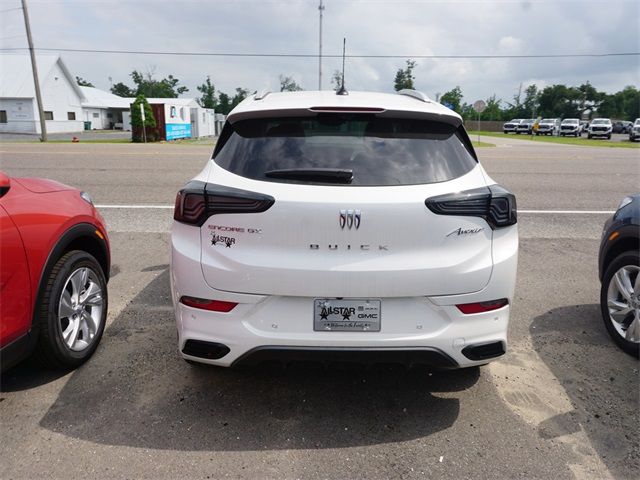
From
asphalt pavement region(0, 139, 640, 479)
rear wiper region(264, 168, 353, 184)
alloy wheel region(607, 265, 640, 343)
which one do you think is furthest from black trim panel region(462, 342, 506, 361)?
alloy wheel region(607, 265, 640, 343)

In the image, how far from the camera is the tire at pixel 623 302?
369 centimetres

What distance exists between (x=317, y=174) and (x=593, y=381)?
7.76 ft

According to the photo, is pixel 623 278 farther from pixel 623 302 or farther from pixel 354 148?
pixel 354 148

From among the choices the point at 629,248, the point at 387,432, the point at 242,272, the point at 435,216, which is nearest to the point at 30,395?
the point at 242,272

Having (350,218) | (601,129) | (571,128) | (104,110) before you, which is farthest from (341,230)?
(104,110)

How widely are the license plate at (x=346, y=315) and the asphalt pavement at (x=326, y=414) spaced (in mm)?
641

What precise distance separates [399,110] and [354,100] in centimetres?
37

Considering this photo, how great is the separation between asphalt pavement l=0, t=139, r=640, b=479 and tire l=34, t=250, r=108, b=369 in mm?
167

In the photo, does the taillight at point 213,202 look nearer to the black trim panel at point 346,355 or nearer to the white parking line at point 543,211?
the black trim panel at point 346,355

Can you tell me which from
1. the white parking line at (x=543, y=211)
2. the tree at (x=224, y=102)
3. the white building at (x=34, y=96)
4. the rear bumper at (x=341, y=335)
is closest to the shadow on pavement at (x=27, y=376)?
Answer: the rear bumper at (x=341, y=335)

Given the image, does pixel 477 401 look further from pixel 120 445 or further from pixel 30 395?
pixel 30 395

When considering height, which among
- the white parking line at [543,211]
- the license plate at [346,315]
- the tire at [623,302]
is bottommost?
the white parking line at [543,211]

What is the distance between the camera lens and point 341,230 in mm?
2609

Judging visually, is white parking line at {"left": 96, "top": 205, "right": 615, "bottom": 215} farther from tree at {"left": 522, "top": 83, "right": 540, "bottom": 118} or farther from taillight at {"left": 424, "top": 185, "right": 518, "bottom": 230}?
tree at {"left": 522, "top": 83, "right": 540, "bottom": 118}
